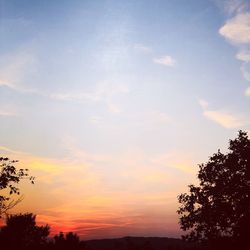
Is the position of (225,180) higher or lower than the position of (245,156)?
lower

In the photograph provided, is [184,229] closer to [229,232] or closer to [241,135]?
[229,232]

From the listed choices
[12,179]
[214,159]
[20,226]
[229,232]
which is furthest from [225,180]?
[20,226]

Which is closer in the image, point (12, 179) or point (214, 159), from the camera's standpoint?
point (12, 179)

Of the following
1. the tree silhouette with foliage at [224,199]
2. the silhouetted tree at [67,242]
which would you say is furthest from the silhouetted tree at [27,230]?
the tree silhouette with foliage at [224,199]

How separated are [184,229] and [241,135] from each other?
1182 cm

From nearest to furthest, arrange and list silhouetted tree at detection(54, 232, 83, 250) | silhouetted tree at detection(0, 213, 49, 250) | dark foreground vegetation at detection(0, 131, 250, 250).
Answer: dark foreground vegetation at detection(0, 131, 250, 250) < silhouetted tree at detection(0, 213, 49, 250) < silhouetted tree at detection(54, 232, 83, 250)

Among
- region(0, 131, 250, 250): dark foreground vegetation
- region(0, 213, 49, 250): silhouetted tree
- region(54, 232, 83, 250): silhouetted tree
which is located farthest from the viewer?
region(54, 232, 83, 250): silhouetted tree

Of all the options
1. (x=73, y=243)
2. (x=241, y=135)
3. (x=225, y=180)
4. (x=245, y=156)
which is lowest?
(x=73, y=243)

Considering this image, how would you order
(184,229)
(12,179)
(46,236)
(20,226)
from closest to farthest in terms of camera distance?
1. (12,179)
2. (184,229)
3. (20,226)
4. (46,236)

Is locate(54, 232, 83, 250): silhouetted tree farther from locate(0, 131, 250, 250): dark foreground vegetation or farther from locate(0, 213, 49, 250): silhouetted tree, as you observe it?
locate(0, 131, 250, 250): dark foreground vegetation

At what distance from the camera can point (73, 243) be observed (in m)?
68.6

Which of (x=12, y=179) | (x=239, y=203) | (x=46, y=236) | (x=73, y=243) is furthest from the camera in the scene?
(x=73, y=243)

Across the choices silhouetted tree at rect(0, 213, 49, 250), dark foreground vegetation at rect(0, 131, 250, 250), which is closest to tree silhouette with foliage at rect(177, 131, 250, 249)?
dark foreground vegetation at rect(0, 131, 250, 250)

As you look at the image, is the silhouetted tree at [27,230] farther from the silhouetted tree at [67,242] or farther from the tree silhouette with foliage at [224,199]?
the tree silhouette with foliage at [224,199]
